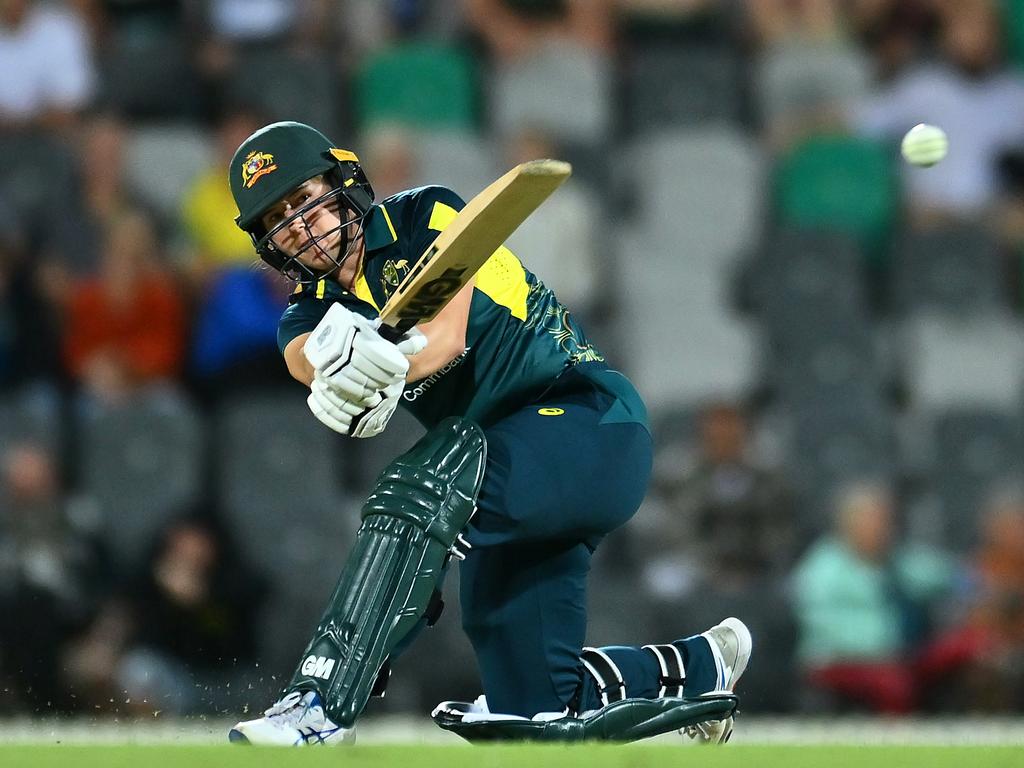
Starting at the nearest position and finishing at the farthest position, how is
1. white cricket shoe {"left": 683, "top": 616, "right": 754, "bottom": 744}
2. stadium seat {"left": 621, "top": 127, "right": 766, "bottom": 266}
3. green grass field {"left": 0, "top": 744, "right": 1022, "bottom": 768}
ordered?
green grass field {"left": 0, "top": 744, "right": 1022, "bottom": 768} → white cricket shoe {"left": 683, "top": 616, "right": 754, "bottom": 744} → stadium seat {"left": 621, "top": 127, "right": 766, "bottom": 266}

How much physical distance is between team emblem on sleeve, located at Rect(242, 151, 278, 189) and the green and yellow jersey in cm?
27

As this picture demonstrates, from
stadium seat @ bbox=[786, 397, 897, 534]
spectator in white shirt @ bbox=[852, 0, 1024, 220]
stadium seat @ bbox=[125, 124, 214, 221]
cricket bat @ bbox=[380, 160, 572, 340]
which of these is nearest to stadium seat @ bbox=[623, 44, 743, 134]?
spectator in white shirt @ bbox=[852, 0, 1024, 220]

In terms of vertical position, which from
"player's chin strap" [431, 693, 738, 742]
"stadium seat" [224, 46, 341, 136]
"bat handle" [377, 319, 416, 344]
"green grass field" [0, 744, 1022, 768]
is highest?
"stadium seat" [224, 46, 341, 136]

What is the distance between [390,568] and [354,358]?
17.4 inches

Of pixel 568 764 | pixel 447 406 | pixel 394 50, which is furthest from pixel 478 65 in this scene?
pixel 568 764

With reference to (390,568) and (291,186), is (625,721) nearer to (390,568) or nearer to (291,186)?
(390,568)

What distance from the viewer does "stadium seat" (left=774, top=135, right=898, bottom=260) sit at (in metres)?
8.40

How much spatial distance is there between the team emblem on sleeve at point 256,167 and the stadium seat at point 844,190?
495 centimetres

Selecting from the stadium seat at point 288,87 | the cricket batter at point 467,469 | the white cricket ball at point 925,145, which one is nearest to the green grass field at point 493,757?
the cricket batter at point 467,469

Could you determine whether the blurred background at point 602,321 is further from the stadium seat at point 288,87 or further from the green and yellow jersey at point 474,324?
the green and yellow jersey at point 474,324

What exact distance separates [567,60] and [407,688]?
3506 millimetres

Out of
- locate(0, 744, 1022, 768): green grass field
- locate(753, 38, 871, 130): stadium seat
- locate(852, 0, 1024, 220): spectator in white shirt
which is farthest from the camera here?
locate(753, 38, 871, 130): stadium seat

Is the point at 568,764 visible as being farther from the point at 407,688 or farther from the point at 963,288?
the point at 963,288

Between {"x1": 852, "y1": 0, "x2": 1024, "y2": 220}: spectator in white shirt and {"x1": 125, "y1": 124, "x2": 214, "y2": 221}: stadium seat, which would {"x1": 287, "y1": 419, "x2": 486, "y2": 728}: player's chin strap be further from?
{"x1": 852, "y1": 0, "x2": 1024, "y2": 220}: spectator in white shirt
